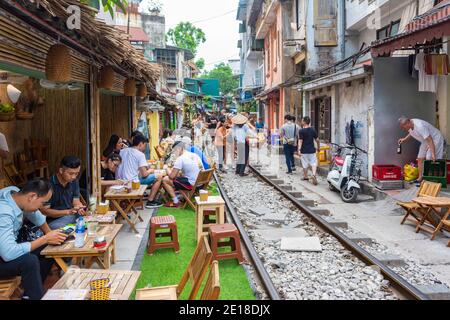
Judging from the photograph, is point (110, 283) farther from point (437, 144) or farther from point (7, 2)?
point (437, 144)

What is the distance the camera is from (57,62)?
5.62 metres

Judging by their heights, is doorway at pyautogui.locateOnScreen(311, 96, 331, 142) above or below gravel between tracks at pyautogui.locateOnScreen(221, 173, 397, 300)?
above

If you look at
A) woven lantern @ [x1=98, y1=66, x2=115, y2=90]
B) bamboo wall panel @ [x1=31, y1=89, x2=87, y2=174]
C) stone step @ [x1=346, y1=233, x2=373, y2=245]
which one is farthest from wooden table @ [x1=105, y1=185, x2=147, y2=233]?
bamboo wall panel @ [x1=31, y1=89, x2=87, y2=174]

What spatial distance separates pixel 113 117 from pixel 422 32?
29.8 feet

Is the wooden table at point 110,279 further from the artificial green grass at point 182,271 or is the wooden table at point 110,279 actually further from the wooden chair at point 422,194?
the wooden chair at point 422,194

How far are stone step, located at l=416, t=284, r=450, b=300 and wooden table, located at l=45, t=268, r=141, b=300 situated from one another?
10.7 ft

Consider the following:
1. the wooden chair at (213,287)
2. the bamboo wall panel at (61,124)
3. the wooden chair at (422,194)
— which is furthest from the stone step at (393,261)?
the bamboo wall panel at (61,124)

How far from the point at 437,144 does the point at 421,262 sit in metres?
4.70

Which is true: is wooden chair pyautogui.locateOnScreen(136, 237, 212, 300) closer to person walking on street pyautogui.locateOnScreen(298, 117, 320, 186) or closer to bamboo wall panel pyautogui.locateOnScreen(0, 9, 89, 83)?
bamboo wall panel pyautogui.locateOnScreen(0, 9, 89, 83)

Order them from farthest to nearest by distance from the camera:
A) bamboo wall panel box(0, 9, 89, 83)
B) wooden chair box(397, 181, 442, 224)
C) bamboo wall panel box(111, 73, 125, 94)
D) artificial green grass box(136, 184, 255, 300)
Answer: bamboo wall panel box(111, 73, 125, 94) < wooden chair box(397, 181, 442, 224) < artificial green grass box(136, 184, 255, 300) < bamboo wall panel box(0, 9, 89, 83)

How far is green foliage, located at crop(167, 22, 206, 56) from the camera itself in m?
58.4

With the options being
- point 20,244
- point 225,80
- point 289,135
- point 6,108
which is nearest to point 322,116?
point 289,135

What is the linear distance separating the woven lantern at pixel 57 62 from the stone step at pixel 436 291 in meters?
5.15
